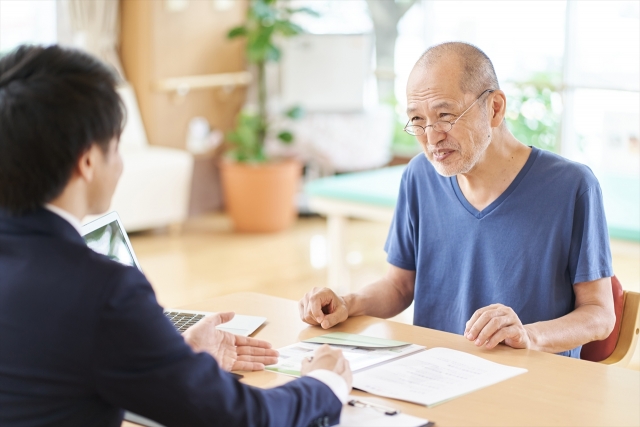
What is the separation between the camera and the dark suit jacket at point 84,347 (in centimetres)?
111

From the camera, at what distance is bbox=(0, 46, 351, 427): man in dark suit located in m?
1.10

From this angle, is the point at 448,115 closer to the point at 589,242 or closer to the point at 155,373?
the point at 589,242


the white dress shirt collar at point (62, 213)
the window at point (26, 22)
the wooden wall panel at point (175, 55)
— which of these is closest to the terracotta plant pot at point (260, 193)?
Answer: the wooden wall panel at point (175, 55)

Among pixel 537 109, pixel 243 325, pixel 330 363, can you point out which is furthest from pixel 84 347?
pixel 537 109

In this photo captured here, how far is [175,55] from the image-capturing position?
6172 mm

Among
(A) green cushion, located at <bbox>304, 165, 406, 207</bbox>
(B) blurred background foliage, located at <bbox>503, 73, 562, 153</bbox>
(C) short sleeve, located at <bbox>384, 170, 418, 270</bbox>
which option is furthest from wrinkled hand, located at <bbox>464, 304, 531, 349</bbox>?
(B) blurred background foliage, located at <bbox>503, 73, 562, 153</bbox>

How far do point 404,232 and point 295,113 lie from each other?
3.80m

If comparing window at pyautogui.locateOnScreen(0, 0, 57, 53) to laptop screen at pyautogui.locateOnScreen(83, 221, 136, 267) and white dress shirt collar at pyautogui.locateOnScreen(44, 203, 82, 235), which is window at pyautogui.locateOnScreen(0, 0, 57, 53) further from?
white dress shirt collar at pyautogui.locateOnScreen(44, 203, 82, 235)

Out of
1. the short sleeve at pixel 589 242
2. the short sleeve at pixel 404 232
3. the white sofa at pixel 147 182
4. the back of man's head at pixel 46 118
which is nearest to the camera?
the back of man's head at pixel 46 118

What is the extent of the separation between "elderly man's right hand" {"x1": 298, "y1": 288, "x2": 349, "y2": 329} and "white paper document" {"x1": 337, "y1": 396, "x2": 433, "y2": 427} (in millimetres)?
474

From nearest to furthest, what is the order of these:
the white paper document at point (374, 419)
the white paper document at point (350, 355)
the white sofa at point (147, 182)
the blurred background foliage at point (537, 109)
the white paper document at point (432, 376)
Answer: the white paper document at point (374, 419) → the white paper document at point (432, 376) → the white paper document at point (350, 355) → the blurred background foliage at point (537, 109) → the white sofa at point (147, 182)

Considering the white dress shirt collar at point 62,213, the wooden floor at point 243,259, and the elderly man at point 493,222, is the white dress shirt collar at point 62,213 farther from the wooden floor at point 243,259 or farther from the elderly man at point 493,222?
the wooden floor at point 243,259

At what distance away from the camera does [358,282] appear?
193 inches

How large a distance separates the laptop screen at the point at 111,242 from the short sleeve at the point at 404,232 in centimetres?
73
